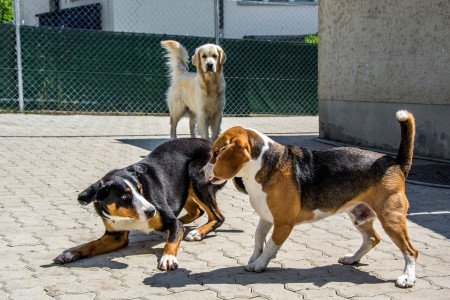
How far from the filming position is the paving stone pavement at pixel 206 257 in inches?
154

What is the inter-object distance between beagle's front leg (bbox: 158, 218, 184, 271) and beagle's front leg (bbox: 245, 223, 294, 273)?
52 cm

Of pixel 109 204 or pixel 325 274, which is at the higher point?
pixel 109 204

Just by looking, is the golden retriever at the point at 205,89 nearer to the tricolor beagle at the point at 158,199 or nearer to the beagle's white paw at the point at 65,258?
the tricolor beagle at the point at 158,199

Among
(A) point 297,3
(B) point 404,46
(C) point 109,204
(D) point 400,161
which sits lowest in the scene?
(C) point 109,204

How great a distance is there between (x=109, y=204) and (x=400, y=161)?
6.55 feet

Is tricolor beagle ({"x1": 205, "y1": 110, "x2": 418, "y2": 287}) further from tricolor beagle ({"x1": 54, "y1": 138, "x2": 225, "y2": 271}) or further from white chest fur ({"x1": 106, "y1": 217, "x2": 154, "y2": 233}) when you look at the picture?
white chest fur ({"x1": 106, "y1": 217, "x2": 154, "y2": 233})

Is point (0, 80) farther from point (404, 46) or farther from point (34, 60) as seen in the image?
point (404, 46)

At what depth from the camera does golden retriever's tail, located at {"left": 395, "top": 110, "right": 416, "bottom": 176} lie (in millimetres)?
4016

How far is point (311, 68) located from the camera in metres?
16.6

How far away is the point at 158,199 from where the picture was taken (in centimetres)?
467

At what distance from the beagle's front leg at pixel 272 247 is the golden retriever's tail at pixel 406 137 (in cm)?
85

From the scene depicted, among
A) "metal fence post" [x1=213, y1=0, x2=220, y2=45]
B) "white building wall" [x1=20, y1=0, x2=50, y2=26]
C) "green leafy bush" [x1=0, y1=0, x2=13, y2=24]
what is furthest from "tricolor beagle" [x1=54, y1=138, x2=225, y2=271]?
"green leafy bush" [x1=0, y1=0, x2=13, y2=24]

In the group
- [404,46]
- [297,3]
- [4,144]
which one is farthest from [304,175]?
[297,3]

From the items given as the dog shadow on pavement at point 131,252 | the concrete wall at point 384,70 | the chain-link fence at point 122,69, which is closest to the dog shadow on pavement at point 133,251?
the dog shadow on pavement at point 131,252
